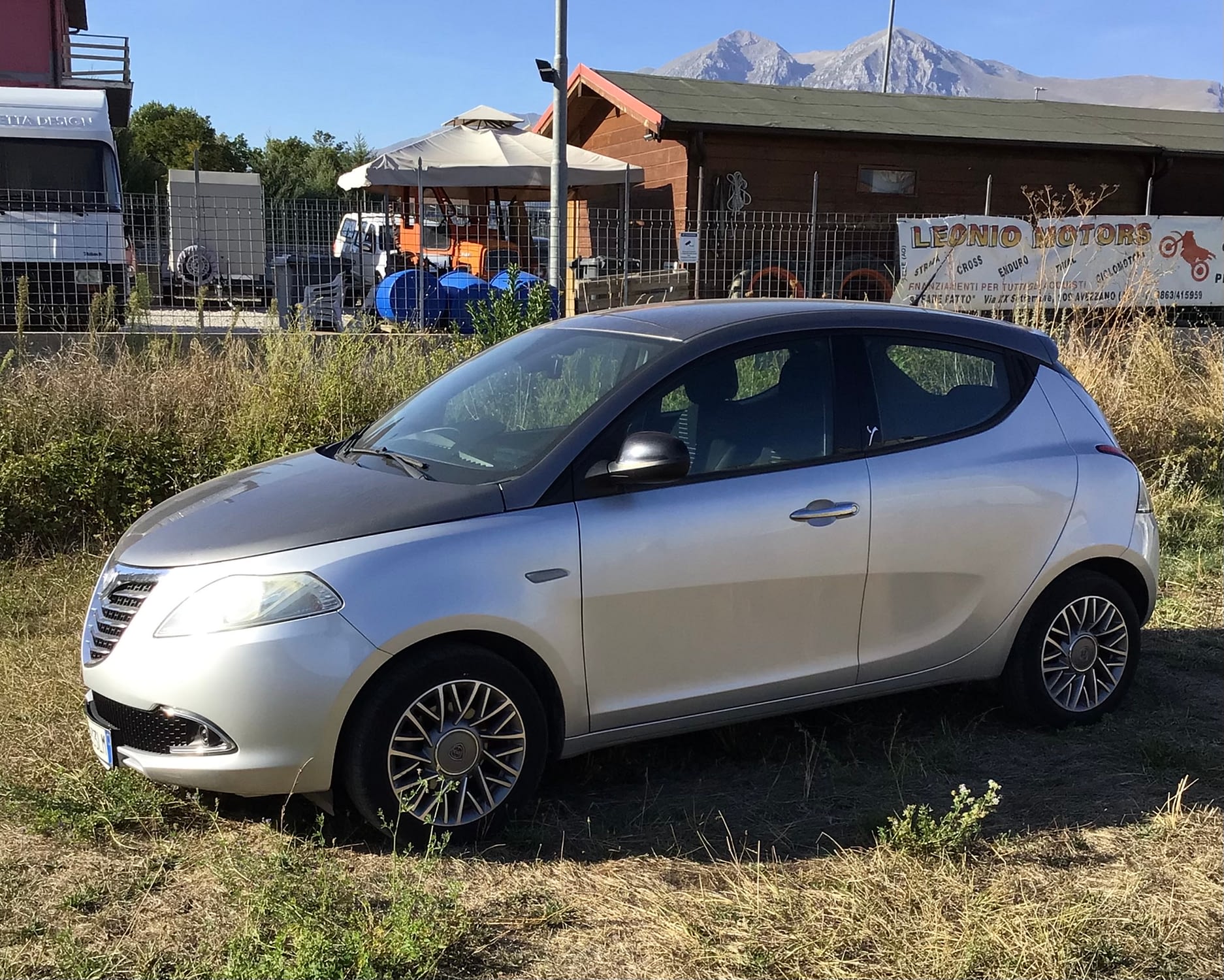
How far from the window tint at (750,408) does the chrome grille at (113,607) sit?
1.60 meters

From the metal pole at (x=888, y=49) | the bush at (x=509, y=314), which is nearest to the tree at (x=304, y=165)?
the metal pole at (x=888, y=49)

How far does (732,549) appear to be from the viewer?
155 inches

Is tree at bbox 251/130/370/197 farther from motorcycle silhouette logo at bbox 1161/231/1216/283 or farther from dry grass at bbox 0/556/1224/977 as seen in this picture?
dry grass at bbox 0/556/1224/977

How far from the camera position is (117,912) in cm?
327

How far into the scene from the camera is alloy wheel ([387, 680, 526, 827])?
3.56 meters

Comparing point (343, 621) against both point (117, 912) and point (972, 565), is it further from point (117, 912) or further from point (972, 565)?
point (972, 565)

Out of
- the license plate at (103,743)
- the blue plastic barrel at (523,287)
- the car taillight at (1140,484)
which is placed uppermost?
the blue plastic barrel at (523,287)

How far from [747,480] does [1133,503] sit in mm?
1825

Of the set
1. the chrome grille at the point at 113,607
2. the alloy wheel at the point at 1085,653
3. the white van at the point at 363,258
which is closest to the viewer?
the chrome grille at the point at 113,607

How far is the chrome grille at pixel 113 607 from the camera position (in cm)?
364

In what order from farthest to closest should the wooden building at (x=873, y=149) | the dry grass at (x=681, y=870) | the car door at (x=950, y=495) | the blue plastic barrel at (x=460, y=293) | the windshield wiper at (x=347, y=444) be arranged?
the wooden building at (x=873, y=149), the blue plastic barrel at (x=460, y=293), the windshield wiper at (x=347, y=444), the car door at (x=950, y=495), the dry grass at (x=681, y=870)

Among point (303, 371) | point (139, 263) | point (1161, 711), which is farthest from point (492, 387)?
point (139, 263)

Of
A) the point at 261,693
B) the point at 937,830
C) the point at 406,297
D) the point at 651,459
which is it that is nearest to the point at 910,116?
the point at 406,297

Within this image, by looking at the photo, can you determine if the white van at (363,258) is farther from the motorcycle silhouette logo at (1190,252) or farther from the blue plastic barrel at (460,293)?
the motorcycle silhouette logo at (1190,252)
